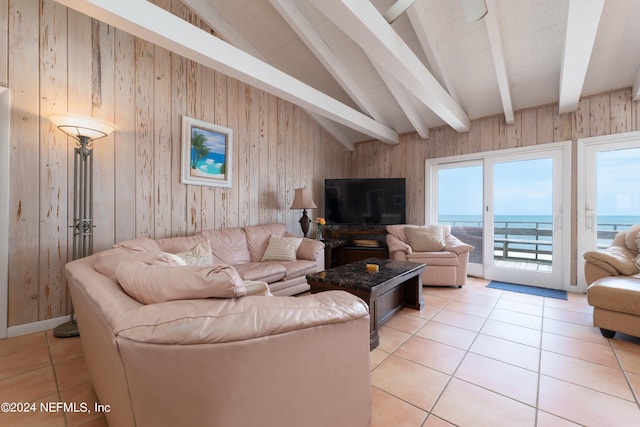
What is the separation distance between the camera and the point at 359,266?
109 inches

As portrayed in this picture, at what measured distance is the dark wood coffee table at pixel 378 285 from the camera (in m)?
2.10

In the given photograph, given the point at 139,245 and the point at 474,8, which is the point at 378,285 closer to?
the point at 139,245

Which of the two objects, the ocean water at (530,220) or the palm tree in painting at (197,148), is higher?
the palm tree in painting at (197,148)

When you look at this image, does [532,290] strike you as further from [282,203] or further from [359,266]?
[282,203]

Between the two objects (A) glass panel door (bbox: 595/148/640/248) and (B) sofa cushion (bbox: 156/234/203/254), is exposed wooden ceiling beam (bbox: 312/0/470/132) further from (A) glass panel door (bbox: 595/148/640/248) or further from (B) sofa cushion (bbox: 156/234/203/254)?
(B) sofa cushion (bbox: 156/234/203/254)

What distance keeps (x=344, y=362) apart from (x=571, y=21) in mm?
3139

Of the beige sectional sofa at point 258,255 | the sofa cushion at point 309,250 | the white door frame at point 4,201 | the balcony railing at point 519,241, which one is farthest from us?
the balcony railing at point 519,241

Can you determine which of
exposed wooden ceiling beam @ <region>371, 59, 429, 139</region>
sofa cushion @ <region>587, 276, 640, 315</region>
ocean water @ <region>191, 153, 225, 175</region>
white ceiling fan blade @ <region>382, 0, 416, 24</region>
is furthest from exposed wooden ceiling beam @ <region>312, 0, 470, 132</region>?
sofa cushion @ <region>587, 276, 640, 315</region>

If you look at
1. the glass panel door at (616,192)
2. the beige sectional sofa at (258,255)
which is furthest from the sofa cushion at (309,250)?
the glass panel door at (616,192)

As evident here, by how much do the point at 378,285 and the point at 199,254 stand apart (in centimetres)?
182

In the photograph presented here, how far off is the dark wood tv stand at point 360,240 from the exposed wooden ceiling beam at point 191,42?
2.11 m

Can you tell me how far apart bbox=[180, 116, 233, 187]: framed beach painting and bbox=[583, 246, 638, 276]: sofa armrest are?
13.8ft

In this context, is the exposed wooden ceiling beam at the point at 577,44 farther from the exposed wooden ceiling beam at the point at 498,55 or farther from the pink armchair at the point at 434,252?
the pink armchair at the point at 434,252

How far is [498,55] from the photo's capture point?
2.84 metres
